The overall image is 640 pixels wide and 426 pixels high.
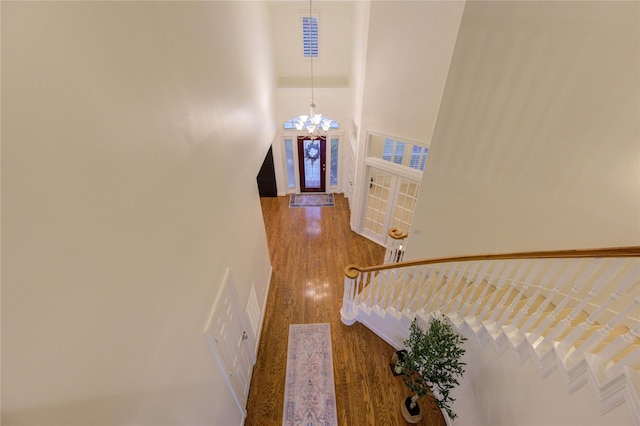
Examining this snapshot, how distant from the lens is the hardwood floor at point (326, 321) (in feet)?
10.6

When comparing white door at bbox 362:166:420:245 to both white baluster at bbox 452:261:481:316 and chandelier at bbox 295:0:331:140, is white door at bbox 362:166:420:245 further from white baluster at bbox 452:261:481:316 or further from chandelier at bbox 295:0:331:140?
white baluster at bbox 452:261:481:316

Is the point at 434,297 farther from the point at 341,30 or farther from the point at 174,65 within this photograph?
the point at 341,30

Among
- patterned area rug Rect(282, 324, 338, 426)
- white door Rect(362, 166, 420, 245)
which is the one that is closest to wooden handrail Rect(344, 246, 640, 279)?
patterned area rug Rect(282, 324, 338, 426)

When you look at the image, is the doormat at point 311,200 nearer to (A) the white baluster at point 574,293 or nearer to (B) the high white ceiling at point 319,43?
(B) the high white ceiling at point 319,43

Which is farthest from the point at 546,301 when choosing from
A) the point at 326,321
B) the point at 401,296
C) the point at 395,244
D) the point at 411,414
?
the point at 326,321

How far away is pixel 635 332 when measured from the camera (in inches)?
51.7

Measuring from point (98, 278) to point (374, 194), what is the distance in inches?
206

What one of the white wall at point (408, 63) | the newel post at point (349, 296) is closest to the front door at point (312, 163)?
the white wall at point (408, 63)

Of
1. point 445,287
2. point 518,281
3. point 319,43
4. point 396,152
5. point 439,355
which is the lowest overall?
point 439,355

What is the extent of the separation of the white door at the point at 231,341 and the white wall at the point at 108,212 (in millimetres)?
197

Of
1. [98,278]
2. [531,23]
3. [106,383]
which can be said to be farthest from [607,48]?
[106,383]

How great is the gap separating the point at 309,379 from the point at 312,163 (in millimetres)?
5496

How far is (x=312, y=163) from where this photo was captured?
7.67 m

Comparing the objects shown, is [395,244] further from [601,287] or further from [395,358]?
[601,287]
